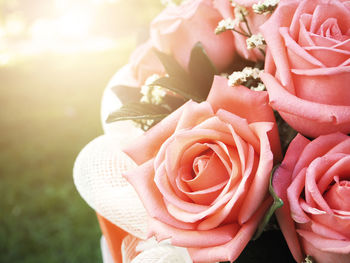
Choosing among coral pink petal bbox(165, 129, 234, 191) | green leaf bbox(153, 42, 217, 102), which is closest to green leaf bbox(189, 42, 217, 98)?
green leaf bbox(153, 42, 217, 102)

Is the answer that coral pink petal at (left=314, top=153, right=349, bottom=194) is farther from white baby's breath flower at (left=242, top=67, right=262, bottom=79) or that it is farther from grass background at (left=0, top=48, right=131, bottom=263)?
grass background at (left=0, top=48, right=131, bottom=263)

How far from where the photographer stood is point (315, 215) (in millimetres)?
515

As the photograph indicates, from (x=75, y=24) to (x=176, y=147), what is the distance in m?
11.1

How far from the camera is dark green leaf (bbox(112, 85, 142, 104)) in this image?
0.89 m

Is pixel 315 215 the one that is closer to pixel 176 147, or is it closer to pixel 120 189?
pixel 176 147

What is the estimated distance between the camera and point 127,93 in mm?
893

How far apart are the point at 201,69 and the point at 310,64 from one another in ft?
0.94

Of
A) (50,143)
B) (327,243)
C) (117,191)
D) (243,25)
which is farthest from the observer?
(50,143)

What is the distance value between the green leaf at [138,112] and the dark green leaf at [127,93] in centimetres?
11

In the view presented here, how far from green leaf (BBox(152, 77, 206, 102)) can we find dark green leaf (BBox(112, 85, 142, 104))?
14 cm

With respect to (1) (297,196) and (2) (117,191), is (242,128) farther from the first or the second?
(2) (117,191)

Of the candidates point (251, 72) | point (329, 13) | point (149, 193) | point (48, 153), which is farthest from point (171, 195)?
point (48, 153)

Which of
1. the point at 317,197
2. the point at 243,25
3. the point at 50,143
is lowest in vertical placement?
the point at 50,143

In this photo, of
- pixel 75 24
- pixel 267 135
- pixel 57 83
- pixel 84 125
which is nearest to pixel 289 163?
pixel 267 135
